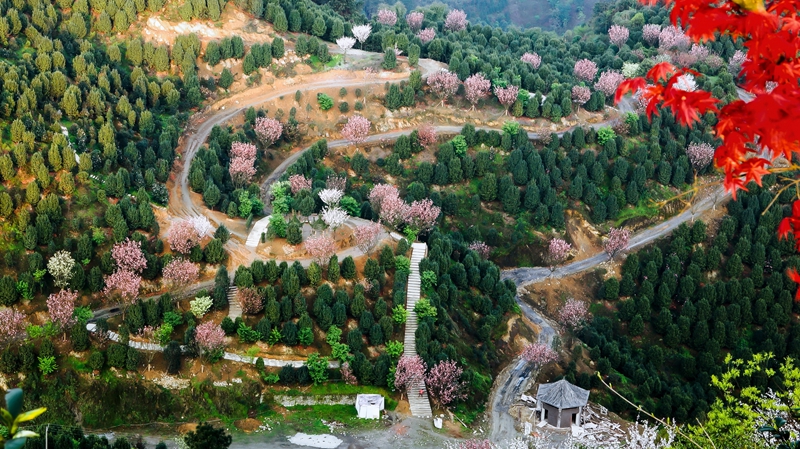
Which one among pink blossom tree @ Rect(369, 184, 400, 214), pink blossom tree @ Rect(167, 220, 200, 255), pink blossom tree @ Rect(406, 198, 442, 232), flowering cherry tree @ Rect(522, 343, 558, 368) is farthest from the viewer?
pink blossom tree @ Rect(369, 184, 400, 214)

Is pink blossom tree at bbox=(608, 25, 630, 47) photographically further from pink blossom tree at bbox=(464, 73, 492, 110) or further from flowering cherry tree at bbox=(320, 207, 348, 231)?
flowering cherry tree at bbox=(320, 207, 348, 231)

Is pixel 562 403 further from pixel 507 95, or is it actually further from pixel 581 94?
pixel 581 94

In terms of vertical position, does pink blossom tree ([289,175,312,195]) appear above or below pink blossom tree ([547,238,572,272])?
above

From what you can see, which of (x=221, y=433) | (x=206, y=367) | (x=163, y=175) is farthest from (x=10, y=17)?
(x=221, y=433)

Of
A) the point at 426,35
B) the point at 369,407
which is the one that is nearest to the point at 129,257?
the point at 369,407

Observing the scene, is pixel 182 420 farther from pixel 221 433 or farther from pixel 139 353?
pixel 221 433

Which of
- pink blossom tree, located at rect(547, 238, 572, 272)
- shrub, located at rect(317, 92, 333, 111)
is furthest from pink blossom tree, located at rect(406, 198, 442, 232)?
shrub, located at rect(317, 92, 333, 111)
